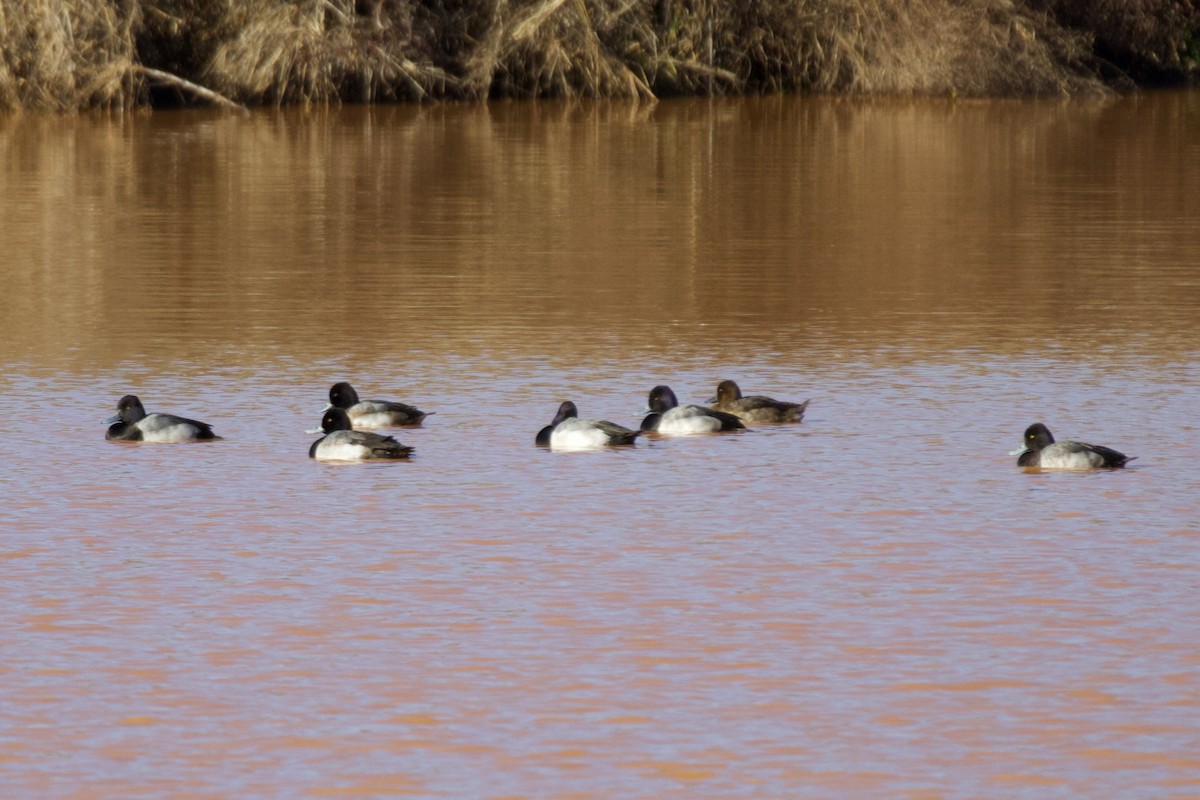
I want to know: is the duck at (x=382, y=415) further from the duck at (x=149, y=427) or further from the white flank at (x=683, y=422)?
the white flank at (x=683, y=422)

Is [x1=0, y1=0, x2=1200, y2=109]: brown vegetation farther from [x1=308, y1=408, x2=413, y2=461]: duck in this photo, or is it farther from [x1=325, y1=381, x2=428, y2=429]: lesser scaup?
[x1=308, y1=408, x2=413, y2=461]: duck

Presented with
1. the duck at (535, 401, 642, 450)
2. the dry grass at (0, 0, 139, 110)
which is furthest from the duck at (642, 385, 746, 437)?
the dry grass at (0, 0, 139, 110)

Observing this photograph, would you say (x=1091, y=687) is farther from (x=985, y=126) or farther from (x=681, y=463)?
(x=985, y=126)

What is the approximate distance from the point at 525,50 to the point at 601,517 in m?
28.9

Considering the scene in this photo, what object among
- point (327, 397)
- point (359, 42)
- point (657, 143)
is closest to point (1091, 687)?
point (327, 397)

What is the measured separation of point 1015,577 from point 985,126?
1037 inches

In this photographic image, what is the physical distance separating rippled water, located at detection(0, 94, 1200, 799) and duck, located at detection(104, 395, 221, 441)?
9.0 inches

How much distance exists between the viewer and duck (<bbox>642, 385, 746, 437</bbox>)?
1152cm

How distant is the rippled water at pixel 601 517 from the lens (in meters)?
6.81

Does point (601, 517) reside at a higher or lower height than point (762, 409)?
lower

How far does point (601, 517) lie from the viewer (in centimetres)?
982

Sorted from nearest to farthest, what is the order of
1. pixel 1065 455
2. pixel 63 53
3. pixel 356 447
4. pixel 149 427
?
pixel 1065 455
pixel 356 447
pixel 149 427
pixel 63 53

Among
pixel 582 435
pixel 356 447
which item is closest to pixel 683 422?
pixel 582 435

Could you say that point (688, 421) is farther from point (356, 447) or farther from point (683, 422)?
point (356, 447)
